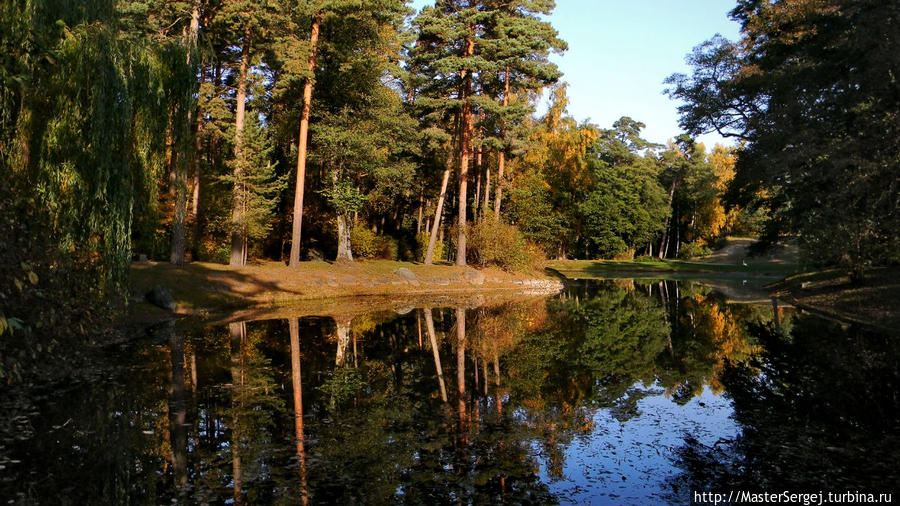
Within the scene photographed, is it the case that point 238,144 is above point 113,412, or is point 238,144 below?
above

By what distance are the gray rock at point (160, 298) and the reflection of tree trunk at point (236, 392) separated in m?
3.26

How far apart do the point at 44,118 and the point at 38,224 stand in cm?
213

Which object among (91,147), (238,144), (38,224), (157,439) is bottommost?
(157,439)

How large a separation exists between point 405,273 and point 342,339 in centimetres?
1667

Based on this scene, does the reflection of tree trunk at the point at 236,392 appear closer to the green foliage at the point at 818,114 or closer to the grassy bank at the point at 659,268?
the green foliage at the point at 818,114

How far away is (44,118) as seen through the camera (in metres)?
10.8

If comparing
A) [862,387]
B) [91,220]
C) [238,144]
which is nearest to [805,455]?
[862,387]

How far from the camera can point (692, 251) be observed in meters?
78.5

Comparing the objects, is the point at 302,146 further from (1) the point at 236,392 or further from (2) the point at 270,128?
(1) the point at 236,392

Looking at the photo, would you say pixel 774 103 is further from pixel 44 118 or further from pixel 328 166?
pixel 44 118

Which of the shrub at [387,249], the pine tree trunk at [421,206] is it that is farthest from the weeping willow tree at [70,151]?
the pine tree trunk at [421,206]

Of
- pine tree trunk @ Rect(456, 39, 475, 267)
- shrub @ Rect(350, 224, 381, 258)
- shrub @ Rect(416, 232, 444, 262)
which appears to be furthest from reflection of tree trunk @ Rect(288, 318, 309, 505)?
shrub @ Rect(416, 232, 444, 262)

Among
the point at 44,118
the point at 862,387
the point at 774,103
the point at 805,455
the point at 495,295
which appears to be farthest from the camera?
the point at 495,295

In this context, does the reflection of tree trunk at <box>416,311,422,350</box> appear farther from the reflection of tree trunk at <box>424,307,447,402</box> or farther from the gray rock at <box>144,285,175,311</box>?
the gray rock at <box>144,285,175,311</box>
